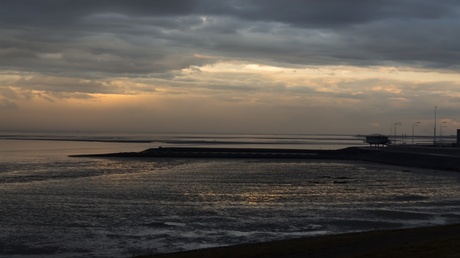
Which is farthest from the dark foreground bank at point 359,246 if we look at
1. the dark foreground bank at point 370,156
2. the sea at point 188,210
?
the dark foreground bank at point 370,156

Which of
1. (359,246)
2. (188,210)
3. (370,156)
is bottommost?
(188,210)

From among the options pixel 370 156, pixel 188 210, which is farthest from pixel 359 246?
pixel 370 156

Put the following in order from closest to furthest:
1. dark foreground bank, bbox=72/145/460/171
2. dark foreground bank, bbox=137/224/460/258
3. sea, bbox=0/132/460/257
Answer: dark foreground bank, bbox=137/224/460/258
sea, bbox=0/132/460/257
dark foreground bank, bbox=72/145/460/171

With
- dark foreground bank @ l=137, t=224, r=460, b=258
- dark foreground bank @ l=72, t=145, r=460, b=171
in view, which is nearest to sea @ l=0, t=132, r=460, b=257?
dark foreground bank @ l=137, t=224, r=460, b=258

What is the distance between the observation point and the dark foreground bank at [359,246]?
17.1 m

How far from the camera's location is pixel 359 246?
19703 millimetres

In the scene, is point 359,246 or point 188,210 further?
point 188,210

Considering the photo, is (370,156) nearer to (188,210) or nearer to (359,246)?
(188,210)

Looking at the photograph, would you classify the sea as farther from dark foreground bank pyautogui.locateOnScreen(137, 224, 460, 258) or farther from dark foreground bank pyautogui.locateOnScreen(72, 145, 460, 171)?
dark foreground bank pyautogui.locateOnScreen(72, 145, 460, 171)

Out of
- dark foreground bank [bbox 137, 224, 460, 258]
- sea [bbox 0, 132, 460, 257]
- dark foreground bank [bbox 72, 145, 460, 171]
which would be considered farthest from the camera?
dark foreground bank [bbox 72, 145, 460, 171]

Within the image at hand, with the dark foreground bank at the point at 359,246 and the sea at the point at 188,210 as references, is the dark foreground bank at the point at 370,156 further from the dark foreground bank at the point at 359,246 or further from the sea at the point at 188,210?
the dark foreground bank at the point at 359,246

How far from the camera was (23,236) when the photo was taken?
77.5 ft

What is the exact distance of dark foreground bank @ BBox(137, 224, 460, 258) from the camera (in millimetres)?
17141

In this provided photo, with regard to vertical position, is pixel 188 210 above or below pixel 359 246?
below
